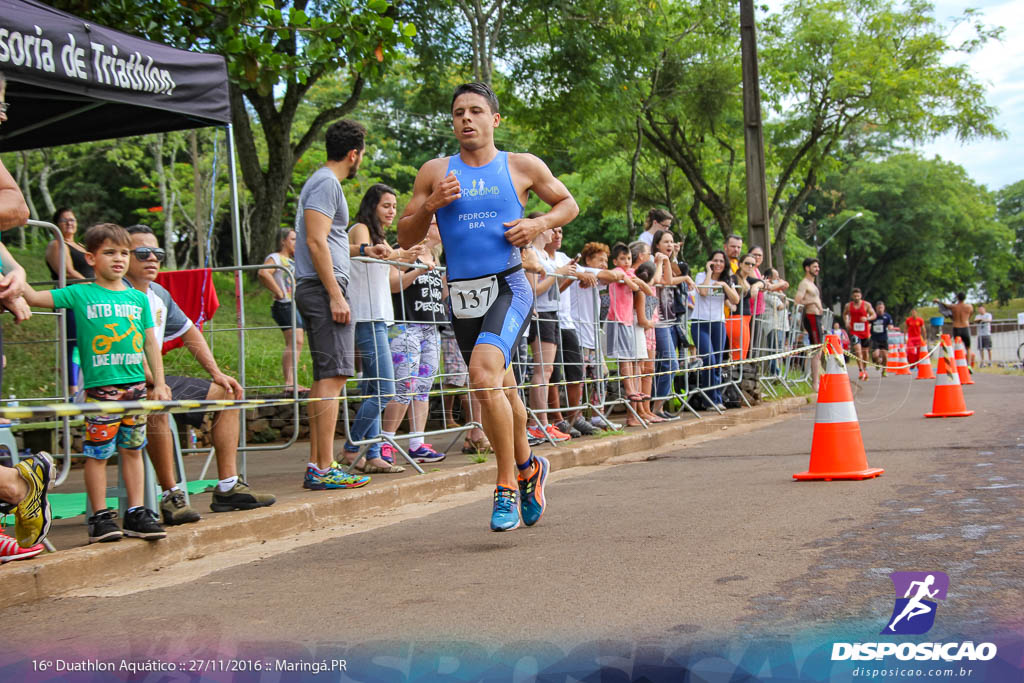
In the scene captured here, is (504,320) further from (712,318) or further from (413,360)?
(712,318)

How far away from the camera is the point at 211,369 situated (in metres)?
6.16

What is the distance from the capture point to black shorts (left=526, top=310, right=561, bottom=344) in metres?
9.63

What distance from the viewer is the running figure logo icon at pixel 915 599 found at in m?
3.28

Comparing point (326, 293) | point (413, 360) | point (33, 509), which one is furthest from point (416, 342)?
point (33, 509)

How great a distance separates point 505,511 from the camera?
5523 mm

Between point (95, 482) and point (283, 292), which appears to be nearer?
point (95, 482)

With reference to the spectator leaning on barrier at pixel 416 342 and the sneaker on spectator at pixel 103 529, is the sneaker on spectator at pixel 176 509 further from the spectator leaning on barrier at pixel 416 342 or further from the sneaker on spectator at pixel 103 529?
the spectator leaning on barrier at pixel 416 342

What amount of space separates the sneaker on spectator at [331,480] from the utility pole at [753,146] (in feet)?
39.9

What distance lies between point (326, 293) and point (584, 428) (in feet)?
14.0

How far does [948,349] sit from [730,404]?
2.97m

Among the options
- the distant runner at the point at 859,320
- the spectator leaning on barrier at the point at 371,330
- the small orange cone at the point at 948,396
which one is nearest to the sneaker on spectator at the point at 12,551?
the spectator leaning on barrier at the point at 371,330

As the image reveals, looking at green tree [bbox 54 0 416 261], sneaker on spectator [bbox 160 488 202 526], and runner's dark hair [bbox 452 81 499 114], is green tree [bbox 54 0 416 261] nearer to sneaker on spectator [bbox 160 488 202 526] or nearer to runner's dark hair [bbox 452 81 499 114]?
runner's dark hair [bbox 452 81 499 114]

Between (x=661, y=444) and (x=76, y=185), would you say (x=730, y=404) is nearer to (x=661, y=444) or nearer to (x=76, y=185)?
(x=661, y=444)

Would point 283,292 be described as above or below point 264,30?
below
